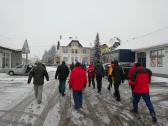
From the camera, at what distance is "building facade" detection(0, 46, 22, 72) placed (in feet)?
127

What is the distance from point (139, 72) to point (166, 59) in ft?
71.1

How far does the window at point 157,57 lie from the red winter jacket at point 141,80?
22.7m

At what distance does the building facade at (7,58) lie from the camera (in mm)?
38834

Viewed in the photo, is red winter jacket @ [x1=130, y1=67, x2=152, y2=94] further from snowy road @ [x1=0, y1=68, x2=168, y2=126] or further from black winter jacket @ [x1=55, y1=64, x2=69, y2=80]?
black winter jacket @ [x1=55, y1=64, x2=69, y2=80]

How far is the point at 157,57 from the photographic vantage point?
31.3 metres

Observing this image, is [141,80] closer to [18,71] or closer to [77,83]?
[77,83]

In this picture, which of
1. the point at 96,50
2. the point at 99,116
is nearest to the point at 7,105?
the point at 99,116

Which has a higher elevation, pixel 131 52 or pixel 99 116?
pixel 131 52

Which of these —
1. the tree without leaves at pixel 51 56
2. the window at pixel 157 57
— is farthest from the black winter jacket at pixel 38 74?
the tree without leaves at pixel 51 56

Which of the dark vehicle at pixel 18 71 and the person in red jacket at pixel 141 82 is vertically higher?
the person in red jacket at pixel 141 82

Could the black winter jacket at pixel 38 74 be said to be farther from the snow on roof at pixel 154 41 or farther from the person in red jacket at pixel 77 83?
the snow on roof at pixel 154 41

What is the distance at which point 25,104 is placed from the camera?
10.3 meters

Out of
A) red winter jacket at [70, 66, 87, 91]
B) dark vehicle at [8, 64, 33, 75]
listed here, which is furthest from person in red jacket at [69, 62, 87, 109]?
dark vehicle at [8, 64, 33, 75]

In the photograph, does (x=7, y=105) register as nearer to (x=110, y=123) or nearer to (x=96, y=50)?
(x=110, y=123)
